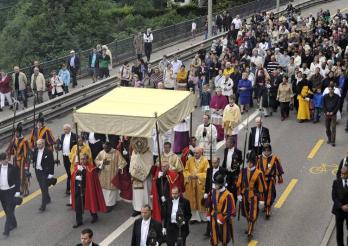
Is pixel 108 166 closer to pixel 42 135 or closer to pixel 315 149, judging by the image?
pixel 42 135

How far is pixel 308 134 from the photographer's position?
20.6 m

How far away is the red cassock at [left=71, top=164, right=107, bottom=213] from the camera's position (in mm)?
14320

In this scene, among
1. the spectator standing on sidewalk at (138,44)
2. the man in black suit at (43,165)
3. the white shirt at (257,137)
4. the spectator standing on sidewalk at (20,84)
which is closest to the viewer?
the man in black suit at (43,165)

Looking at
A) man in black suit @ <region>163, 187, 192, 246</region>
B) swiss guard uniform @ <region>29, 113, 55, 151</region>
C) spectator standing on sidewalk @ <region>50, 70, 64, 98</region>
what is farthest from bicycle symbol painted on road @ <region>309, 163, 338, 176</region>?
spectator standing on sidewalk @ <region>50, 70, 64, 98</region>

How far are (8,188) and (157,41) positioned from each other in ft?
73.8

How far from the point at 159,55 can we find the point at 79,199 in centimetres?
1960

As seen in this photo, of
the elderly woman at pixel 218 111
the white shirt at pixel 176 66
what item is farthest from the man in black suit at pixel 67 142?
the white shirt at pixel 176 66

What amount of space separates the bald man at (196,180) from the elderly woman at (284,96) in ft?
27.4

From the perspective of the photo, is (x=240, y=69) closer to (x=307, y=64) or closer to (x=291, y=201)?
(x=307, y=64)

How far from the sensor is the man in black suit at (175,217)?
12.1 metres

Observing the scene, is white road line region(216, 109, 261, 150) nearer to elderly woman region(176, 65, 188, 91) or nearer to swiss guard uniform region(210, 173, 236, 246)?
elderly woman region(176, 65, 188, 91)

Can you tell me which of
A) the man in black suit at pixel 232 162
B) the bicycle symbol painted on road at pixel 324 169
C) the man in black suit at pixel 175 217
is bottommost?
the bicycle symbol painted on road at pixel 324 169

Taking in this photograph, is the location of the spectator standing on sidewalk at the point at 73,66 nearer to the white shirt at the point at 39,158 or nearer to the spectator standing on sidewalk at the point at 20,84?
the spectator standing on sidewalk at the point at 20,84

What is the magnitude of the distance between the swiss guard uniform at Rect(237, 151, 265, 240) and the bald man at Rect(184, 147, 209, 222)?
3.18ft
